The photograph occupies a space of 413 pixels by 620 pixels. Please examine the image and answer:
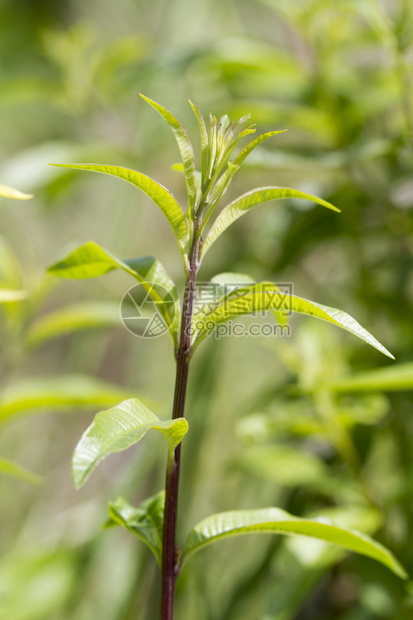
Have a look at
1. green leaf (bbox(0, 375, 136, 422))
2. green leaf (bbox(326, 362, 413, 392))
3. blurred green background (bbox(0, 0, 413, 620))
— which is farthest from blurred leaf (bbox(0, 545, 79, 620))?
green leaf (bbox(326, 362, 413, 392))

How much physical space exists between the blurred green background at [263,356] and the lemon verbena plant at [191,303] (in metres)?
0.13

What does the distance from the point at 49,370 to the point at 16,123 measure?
0.57 metres

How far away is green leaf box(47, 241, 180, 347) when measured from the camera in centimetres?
22

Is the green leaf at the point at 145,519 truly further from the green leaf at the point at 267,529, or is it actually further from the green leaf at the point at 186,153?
the green leaf at the point at 186,153

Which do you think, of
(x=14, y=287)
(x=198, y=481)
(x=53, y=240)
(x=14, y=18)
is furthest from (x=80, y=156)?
(x=53, y=240)

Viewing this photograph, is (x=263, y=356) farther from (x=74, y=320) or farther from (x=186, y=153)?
(x=186, y=153)

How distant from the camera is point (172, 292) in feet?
0.75

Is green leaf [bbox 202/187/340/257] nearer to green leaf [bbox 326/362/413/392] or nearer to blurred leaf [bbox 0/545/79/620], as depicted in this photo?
green leaf [bbox 326/362/413/392]

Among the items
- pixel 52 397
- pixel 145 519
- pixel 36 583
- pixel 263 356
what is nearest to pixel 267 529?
pixel 145 519

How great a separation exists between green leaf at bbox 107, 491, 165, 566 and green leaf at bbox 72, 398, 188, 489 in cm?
4

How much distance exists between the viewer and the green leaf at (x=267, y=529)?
0.71 feet

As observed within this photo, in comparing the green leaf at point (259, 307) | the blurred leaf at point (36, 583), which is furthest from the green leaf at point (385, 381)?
the blurred leaf at point (36, 583)

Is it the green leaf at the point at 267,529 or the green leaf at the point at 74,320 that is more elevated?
the green leaf at the point at 74,320

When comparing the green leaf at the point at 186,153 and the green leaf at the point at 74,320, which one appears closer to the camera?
the green leaf at the point at 186,153
